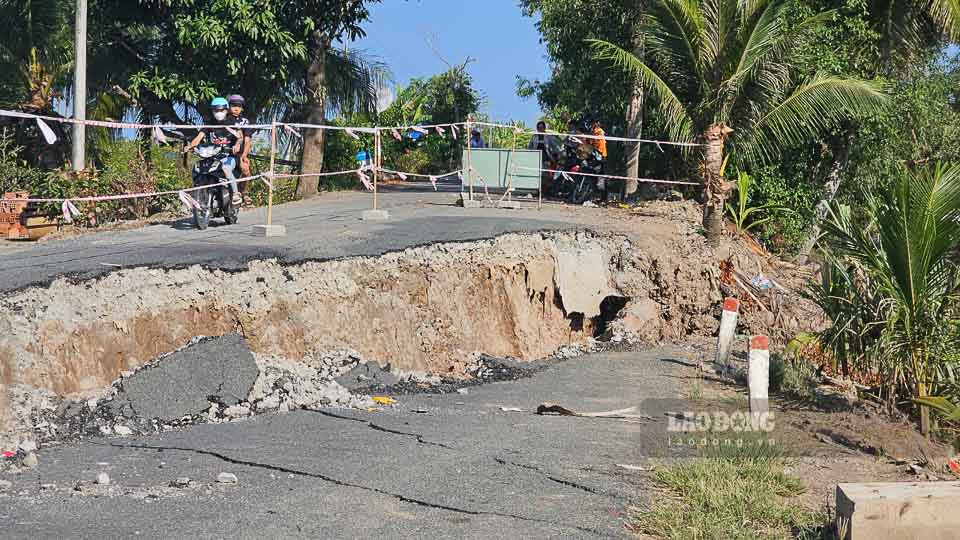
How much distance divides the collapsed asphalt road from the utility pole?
9800mm

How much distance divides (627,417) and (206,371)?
3578 mm

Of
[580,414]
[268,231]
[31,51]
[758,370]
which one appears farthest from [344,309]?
[31,51]

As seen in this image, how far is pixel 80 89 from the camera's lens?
17781mm

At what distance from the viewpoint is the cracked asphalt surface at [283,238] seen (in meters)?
10.3

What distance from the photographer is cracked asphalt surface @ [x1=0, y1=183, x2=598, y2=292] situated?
10.3 metres

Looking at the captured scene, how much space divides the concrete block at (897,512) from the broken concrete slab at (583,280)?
8157mm

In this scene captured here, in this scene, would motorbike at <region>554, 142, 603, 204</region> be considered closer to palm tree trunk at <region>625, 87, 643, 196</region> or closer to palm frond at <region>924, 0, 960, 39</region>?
palm tree trunk at <region>625, 87, 643, 196</region>

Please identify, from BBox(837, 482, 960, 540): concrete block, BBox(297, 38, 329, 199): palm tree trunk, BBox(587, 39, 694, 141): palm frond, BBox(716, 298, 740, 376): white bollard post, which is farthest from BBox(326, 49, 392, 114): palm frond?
BBox(837, 482, 960, 540): concrete block

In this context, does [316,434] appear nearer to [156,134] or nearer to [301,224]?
[156,134]

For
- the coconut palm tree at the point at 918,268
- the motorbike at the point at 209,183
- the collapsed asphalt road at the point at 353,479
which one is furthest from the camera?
the motorbike at the point at 209,183

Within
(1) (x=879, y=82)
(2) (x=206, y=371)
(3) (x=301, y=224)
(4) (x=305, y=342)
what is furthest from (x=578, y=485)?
(1) (x=879, y=82)

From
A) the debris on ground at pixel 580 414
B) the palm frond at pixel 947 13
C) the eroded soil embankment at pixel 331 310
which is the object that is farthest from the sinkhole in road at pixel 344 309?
the palm frond at pixel 947 13

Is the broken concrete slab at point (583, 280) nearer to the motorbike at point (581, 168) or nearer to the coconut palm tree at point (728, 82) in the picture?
the coconut palm tree at point (728, 82)

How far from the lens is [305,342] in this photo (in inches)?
424
